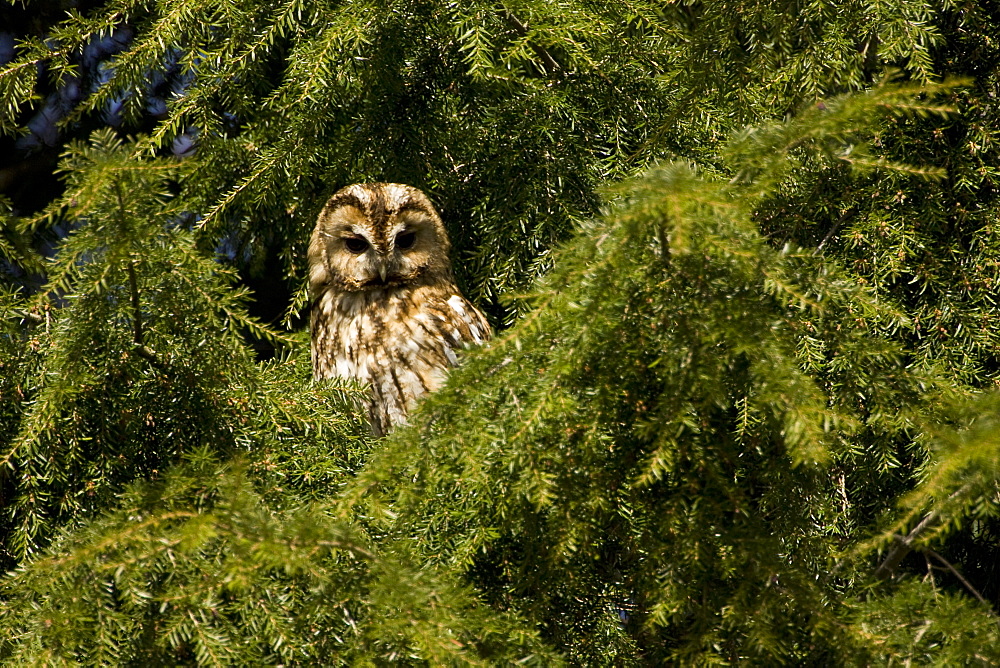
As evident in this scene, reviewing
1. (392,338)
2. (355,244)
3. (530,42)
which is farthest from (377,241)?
(530,42)

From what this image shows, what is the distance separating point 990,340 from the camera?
5.06 feet

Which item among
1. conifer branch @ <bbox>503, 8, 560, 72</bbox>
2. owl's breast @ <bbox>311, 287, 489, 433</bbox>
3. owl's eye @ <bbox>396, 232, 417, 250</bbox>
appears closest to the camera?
conifer branch @ <bbox>503, 8, 560, 72</bbox>

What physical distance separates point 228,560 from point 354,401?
2.57 ft

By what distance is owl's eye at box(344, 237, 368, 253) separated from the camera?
7.84 ft

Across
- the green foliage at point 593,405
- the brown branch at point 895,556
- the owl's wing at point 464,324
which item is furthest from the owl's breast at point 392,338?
the brown branch at point 895,556

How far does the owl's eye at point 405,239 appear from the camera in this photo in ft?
7.83

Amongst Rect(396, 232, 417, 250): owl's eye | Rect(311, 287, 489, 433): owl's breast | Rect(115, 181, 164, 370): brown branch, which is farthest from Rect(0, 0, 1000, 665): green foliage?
Rect(396, 232, 417, 250): owl's eye

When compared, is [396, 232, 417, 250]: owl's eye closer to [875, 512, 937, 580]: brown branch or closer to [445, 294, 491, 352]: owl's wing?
[445, 294, 491, 352]: owl's wing

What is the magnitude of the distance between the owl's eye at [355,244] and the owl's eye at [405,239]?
3.4 inches

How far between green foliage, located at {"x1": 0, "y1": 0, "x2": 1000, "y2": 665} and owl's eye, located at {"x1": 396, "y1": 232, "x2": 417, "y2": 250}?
21.6 inches

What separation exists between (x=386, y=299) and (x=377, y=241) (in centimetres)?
16

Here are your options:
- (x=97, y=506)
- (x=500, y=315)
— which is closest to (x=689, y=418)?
(x=97, y=506)

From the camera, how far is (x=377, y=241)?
2355mm

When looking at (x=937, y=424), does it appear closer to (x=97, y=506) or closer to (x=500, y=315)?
(x=97, y=506)
